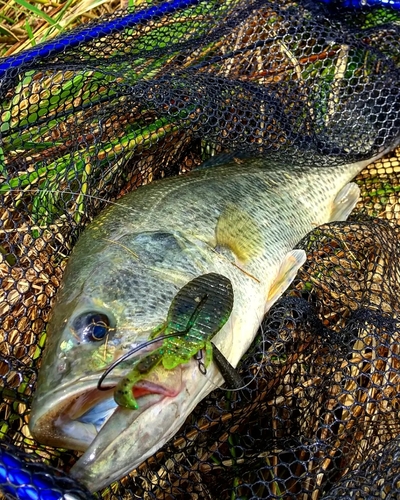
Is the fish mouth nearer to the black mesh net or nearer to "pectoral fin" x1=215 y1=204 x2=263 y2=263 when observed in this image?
the black mesh net

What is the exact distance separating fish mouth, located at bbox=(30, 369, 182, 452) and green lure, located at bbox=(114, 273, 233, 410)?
48mm

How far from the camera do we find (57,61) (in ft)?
9.23

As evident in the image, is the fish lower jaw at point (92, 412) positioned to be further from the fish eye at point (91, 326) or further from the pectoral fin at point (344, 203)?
the pectoral fin at point (344, 203)

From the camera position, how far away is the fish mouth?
5.17ft

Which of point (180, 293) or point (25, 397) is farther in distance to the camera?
point (25, 397)

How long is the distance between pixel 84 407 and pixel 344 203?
6.76 feet

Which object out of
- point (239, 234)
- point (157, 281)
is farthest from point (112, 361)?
point (239, 234)

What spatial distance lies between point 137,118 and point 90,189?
0.57 m

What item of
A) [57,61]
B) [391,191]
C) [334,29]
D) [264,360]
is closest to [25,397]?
[264,360]

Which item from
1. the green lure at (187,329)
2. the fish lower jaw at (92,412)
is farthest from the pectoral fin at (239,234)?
the fish lower jaw at (92,412)

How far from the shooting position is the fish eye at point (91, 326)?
177 cm

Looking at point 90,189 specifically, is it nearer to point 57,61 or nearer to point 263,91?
point 57,61

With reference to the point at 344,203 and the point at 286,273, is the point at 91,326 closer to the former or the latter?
the point at 286,273

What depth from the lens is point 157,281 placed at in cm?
201
